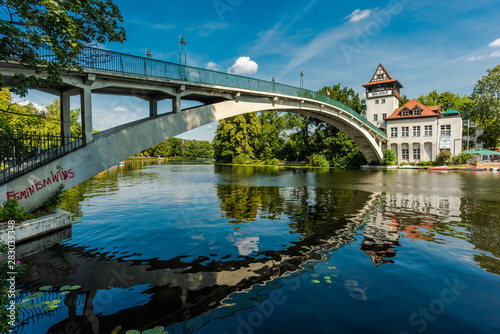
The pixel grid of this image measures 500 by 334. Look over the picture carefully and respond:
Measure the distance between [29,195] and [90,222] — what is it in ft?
7.31

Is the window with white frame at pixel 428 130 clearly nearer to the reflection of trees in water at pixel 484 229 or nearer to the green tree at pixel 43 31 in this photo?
the reflection of trees in water at pixel 484 229

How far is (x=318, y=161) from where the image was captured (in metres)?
57.8

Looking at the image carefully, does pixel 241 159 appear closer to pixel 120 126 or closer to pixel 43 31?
pixel 120 126

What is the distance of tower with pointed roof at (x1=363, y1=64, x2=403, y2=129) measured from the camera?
190 feet

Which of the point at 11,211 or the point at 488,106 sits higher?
the point at 488,106

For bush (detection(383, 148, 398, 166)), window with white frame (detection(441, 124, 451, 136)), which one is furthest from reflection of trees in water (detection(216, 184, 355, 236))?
window with white frame (detection(441, 124, 451, 136))

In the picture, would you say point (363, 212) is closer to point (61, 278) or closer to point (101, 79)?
point (61, 278)

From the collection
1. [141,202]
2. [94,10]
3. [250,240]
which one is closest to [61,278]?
[250,240]

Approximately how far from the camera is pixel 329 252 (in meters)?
7.02

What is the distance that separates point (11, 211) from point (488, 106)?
7542 cm

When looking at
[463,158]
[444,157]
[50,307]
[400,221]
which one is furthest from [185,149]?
[50,307]

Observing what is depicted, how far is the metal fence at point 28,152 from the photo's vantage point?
28.0 ft

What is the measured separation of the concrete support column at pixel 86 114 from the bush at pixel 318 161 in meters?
50.6

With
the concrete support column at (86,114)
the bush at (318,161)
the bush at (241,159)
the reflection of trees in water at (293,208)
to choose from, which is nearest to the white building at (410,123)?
the bush at (318,161)
